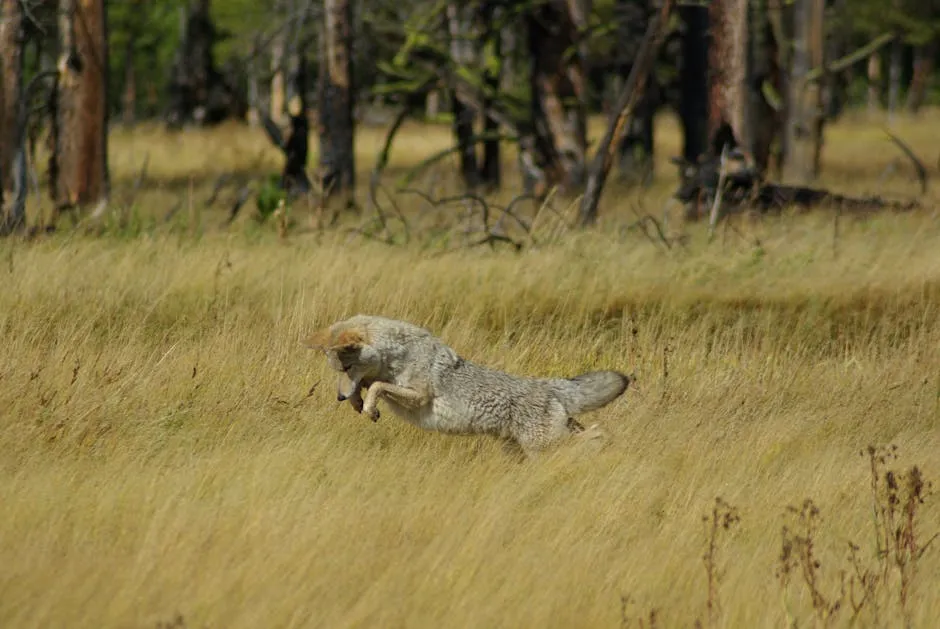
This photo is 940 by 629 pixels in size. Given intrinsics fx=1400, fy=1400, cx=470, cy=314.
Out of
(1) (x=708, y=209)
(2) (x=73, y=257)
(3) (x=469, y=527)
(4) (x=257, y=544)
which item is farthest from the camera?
(1) (x=708, y=209)

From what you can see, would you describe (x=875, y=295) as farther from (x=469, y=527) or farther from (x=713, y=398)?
(x=469, y=527)

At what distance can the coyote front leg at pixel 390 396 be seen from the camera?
571 cm

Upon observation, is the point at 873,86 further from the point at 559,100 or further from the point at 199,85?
the point at 559,100

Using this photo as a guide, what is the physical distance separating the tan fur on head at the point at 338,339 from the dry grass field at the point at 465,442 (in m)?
0.45

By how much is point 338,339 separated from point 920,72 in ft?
161

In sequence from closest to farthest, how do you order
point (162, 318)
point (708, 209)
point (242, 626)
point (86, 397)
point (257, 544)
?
1. point (242, 626)
2. point (257, 544)
3. point (86, 397)
4. point (162, 318)
5. point (708, 209)

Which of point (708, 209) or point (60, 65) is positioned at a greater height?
point (60, 65)

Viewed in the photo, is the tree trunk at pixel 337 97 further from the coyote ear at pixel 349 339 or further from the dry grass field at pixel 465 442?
the coyote ear at pixel 349 339

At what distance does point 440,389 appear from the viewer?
5844mm

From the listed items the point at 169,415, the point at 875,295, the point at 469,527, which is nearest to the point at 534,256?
the point at 875,295

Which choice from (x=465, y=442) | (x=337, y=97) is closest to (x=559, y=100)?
(x=337, y=97)

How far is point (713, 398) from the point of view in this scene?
6973mm

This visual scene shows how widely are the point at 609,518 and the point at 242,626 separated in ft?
5.37

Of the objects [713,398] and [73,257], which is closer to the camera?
[713,398]
